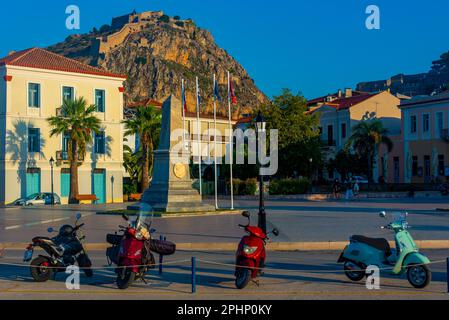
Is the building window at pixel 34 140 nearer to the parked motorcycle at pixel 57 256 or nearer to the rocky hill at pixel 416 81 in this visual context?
the parked motorcycle at pixel 57 256

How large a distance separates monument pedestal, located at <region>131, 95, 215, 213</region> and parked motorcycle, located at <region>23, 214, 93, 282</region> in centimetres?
1969

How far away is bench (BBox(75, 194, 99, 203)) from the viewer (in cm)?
5398

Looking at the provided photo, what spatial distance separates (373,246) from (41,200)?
146 feet

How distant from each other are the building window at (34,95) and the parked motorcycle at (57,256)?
45.1m

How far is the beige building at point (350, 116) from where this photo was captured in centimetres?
7575

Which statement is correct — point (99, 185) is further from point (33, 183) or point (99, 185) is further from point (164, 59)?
point (164, 59)

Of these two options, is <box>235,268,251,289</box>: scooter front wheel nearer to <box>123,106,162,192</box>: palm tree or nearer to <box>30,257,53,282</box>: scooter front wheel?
<box>30,257,53,282</box>: scooter front wheel

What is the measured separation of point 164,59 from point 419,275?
160307 millimetres

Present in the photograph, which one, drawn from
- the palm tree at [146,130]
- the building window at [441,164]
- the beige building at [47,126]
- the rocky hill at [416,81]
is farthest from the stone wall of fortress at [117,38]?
the building window at [441,164]

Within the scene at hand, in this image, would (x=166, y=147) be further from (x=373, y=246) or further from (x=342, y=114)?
(x=342, y=114)

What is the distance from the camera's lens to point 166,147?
33125mm
